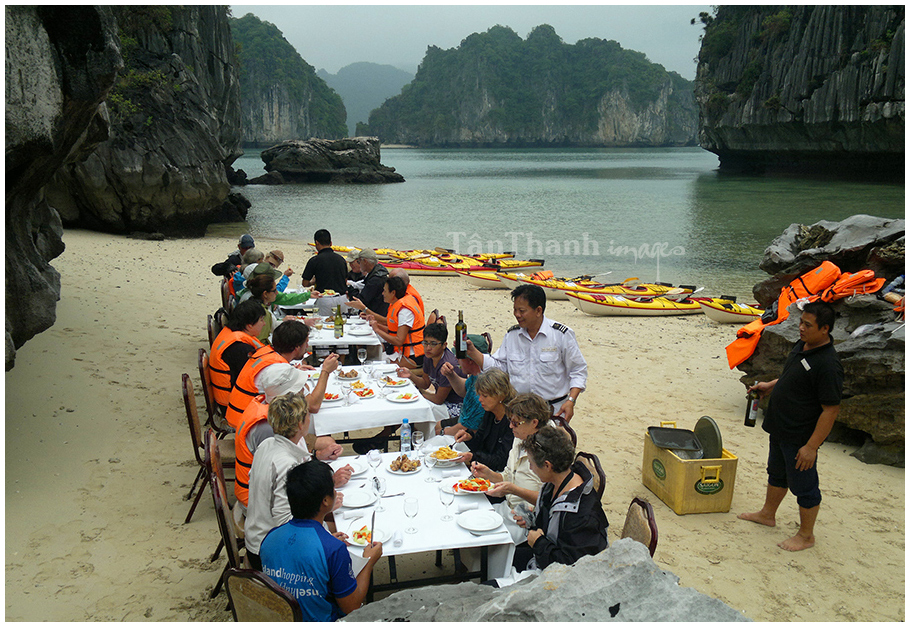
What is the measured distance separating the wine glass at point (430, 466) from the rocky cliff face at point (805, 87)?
42595 mm

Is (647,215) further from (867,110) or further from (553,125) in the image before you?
(553,125)

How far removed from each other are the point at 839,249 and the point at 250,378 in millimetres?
6840

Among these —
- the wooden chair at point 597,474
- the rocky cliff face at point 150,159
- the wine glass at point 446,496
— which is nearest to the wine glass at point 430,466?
the wine glass at point 446,496

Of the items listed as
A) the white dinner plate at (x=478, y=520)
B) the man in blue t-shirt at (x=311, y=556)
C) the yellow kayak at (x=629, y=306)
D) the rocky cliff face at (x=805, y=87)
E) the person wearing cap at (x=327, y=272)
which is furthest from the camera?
the rocky cliff face at (x=805, y=87)

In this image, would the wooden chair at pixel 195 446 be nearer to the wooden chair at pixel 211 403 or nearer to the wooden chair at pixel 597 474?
the wooden chair at pixel 211 403

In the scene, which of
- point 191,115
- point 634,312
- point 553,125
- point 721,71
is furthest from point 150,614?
point 553,125

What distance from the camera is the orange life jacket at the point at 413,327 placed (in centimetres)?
654

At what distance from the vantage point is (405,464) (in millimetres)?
3859

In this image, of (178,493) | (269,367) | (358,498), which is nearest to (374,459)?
(358,498)

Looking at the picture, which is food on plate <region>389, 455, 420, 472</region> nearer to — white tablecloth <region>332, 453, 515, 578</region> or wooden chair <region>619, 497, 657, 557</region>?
white tablecloth <region>332, 453, 515, 578</region>

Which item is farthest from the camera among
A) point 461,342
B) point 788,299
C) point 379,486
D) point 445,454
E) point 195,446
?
point 788,299

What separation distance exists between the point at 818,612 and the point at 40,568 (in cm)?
503

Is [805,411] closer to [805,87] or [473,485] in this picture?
[473,485]

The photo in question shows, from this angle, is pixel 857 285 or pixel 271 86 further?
pixel 271 86
